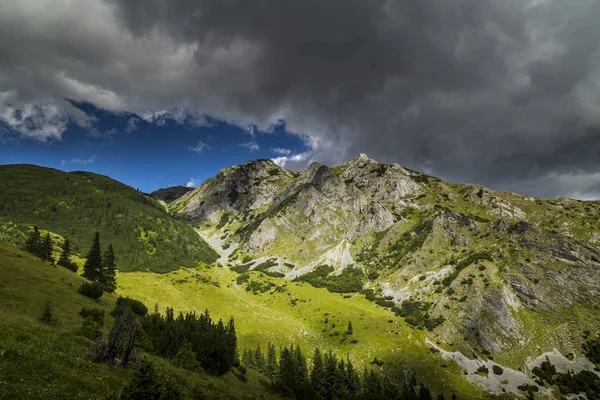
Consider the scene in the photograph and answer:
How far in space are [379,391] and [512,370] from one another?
83.6 m

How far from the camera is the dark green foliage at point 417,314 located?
15512cm

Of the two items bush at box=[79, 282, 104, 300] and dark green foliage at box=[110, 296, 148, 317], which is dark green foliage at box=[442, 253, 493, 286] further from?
bush at box=[79, 282, 104, 300]

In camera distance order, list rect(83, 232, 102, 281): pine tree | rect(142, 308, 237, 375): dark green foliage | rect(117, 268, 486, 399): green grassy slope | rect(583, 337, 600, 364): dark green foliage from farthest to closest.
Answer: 1. rect(583, 337, 600, 364): dark green foliage
2. rect(117, 268, 486, 399): green grassy slope
3. rect(83, 232, 102, 281): pine tree
4. rect(142, 308, 237, 375): dark green foliage

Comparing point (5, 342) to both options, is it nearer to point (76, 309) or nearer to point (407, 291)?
point (76, 309)

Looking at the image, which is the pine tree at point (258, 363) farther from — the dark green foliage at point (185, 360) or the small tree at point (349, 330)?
the dark green foliage at point (185, 360)

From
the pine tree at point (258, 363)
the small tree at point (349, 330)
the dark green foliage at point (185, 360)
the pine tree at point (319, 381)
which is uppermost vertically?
the dark green foliage at point (185, 360)

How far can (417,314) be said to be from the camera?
166 metres

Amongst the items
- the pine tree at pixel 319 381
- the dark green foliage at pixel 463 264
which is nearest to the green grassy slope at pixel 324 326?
the dark green foliage at pixel 463 264

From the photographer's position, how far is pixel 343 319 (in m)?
166

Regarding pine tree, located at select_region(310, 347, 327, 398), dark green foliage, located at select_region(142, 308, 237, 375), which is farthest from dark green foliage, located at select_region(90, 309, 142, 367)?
pine tree, located at select_region(310, 347, 327, 398)

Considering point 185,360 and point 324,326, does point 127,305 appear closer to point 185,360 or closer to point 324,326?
point 185,360

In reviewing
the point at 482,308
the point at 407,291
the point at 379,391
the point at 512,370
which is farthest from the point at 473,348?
the point at 379,391

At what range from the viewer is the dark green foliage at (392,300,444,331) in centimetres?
15512

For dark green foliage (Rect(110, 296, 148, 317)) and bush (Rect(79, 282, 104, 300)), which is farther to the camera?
bush (Rect(79, 282, 104, 300))
